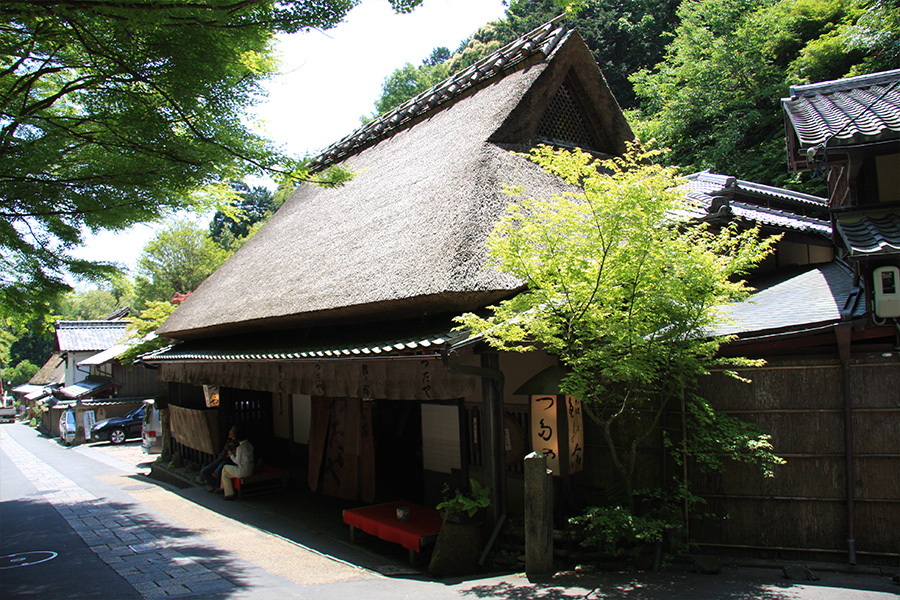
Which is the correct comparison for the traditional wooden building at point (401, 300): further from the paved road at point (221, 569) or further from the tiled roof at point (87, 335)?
the tiled roof at point (87, 335)

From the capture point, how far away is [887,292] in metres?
5.32

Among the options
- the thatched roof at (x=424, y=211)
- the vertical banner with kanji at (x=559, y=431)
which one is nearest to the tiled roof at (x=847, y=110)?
the thatched roof at (x=424, y=211)

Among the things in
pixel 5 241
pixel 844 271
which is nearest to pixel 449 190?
pixel 844 271

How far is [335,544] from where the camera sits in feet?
26.2

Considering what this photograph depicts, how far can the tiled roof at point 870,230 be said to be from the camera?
17.4ft

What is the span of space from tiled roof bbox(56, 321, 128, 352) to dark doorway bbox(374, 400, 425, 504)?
93.9 feet

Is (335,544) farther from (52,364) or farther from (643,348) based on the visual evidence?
(52,364)

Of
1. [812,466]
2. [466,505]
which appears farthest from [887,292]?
[466,505]

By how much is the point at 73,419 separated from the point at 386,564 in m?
24.7

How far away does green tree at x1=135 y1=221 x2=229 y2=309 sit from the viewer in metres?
38.0

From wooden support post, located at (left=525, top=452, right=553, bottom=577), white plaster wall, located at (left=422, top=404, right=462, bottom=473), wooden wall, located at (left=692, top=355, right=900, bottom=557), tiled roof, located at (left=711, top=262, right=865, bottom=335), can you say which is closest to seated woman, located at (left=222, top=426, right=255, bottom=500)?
white plaster wall, located at (left=422, top=404, right=462, bottom=473)

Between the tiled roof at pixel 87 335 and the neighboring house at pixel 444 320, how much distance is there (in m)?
24.6

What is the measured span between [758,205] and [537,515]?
29.6 ft

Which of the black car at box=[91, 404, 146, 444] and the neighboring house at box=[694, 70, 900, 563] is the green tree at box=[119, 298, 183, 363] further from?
the neighboring house at box=[694, 70, 900, 563]
